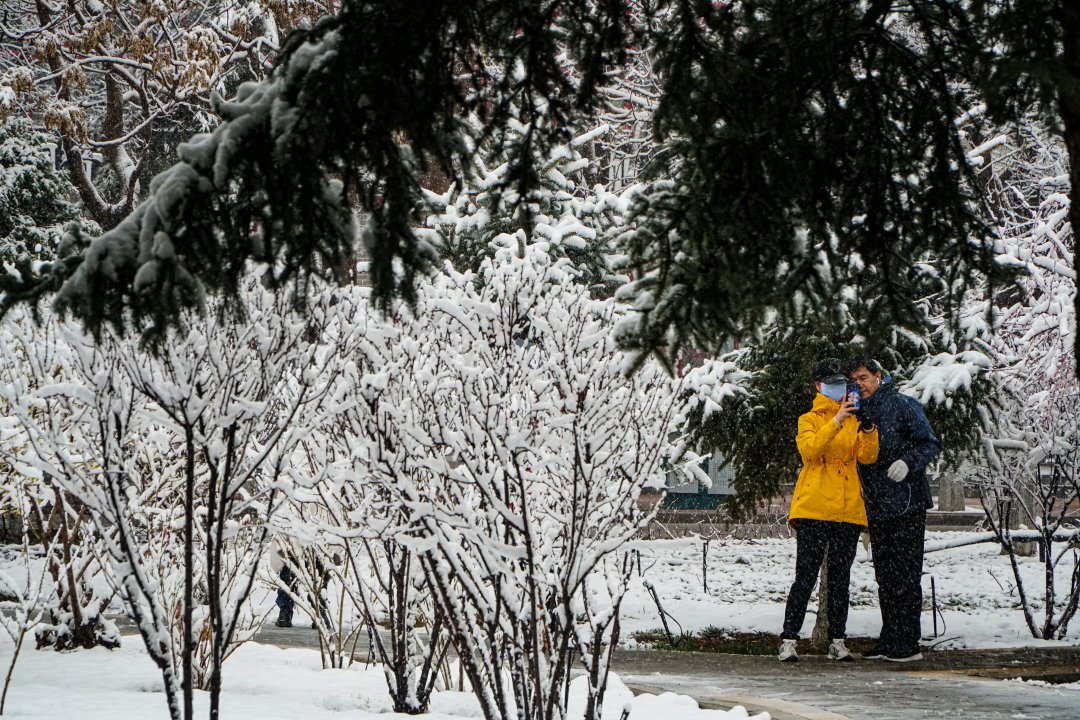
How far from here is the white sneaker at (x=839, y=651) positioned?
7251 millimetres

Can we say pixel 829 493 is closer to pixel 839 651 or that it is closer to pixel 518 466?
pixel 839 651

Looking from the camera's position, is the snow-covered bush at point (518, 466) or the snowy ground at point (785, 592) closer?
the snow-covered bush at point (518, 466)

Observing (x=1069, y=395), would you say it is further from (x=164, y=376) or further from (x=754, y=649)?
(x=164, y=376)

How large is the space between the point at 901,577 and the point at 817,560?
1.78ft

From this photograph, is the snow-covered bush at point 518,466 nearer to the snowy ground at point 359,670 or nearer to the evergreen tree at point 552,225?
the snowy ground at point 359,670

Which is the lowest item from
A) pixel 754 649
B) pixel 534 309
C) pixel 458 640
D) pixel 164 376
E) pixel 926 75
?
pixel 754 649

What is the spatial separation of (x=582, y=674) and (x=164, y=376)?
3.53 meters

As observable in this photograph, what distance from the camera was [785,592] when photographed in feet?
41.5

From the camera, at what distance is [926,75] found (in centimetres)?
374

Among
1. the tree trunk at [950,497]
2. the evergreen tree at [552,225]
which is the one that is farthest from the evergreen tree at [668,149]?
the tree trunk at [950,497]

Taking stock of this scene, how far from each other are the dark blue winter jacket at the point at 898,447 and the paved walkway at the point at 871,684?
100 centimetres

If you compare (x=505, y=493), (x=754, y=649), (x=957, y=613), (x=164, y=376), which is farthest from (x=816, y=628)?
(x=164, y=376)

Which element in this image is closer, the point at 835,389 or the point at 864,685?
the point at 864,685

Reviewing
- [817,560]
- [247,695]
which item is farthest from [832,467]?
[247,695]
